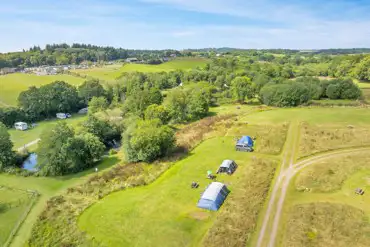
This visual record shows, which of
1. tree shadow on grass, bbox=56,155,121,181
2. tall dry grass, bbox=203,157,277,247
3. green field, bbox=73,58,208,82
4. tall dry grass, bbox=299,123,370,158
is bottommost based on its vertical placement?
tree shadow on grass, bbox=56,155,121,181

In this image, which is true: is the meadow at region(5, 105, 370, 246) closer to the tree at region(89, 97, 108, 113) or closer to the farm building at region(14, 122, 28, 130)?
the farm building at region(14, 122, 28, 130)

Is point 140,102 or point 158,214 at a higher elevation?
point 140,102

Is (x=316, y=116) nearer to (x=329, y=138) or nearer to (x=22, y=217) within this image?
(x=329, y=138)

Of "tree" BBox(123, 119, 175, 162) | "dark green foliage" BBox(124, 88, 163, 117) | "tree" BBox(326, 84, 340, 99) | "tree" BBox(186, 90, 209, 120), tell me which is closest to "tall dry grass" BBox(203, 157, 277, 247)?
"tree" BBox(123, 119, 175, 162)

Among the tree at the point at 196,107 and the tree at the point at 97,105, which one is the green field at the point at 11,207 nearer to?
the tree at the point at 196,107

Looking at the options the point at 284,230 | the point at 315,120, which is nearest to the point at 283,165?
the point at 284,230

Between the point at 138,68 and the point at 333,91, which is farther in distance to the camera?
the point at 138,68

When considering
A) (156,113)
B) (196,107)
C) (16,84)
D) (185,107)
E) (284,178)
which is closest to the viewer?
(284,178)

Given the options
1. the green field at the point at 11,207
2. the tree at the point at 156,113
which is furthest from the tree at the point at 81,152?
the tree at the point at 156,113

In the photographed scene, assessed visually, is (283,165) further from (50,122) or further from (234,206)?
(50,122)

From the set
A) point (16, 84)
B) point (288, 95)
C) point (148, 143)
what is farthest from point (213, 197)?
point (16, 84)
